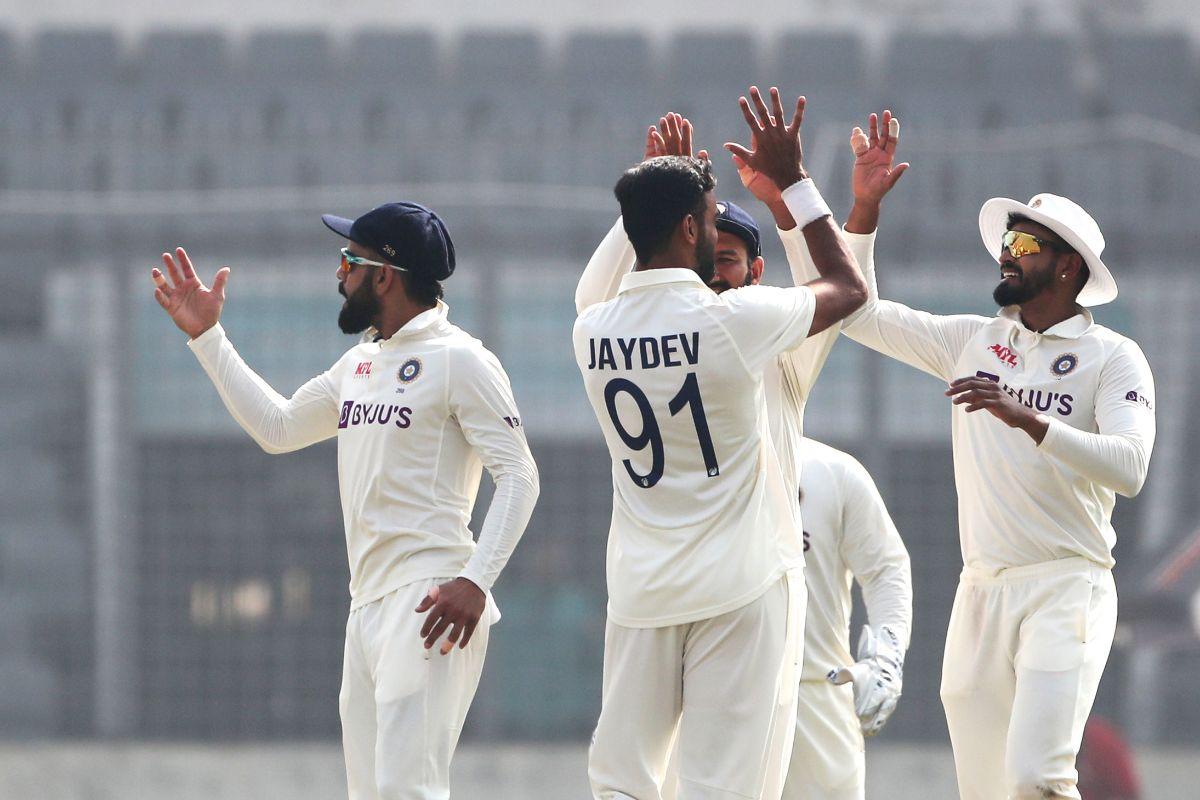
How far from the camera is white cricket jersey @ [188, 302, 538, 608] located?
13.0 ft

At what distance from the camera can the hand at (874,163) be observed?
394 centimetres

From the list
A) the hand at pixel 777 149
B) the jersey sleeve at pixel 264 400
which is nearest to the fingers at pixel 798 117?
the hand at pixel 777 149

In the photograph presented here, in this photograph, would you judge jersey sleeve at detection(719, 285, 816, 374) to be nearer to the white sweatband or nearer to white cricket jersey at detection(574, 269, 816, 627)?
white cricket jersey at detection(574, 269, 816, 627)

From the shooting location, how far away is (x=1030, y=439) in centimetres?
420

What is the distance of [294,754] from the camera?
9.07 meters

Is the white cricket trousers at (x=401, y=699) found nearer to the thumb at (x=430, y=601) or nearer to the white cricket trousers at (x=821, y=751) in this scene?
the thumb at (x=430, y=601)

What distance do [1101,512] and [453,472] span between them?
160cm

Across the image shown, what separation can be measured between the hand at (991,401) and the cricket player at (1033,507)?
28 cm

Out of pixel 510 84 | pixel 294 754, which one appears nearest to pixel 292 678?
pixel 294 754

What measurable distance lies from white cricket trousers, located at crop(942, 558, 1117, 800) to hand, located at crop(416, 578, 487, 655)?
4.18ft

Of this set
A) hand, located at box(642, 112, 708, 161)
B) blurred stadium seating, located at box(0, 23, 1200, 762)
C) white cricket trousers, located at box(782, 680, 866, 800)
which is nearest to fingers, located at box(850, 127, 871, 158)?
hand, located at box(642, 112, 708, 161)

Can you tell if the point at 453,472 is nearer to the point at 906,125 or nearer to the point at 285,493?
the point at 285,493

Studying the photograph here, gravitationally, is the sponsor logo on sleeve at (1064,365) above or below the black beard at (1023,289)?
below

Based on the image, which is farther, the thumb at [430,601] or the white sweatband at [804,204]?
the thumb at [430,601]
